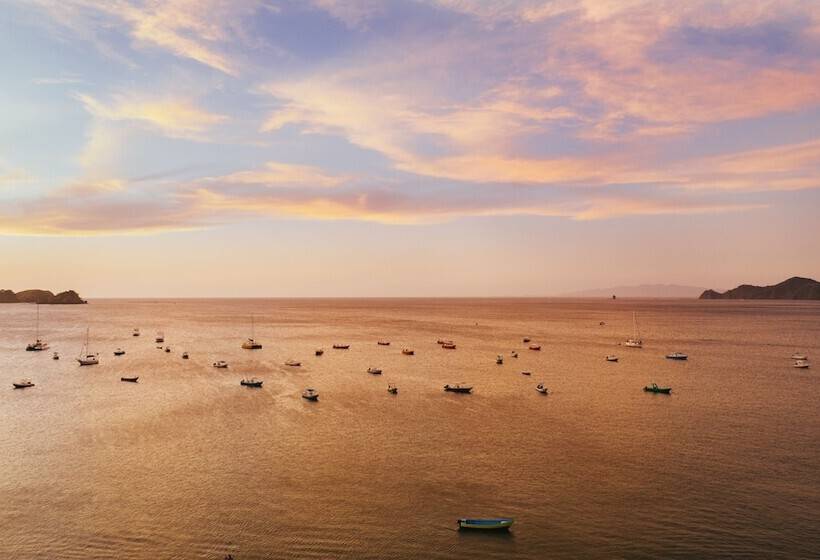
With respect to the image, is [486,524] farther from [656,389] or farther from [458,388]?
[656,389]

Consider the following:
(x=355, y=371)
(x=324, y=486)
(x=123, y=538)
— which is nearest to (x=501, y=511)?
(x=324, y=486)

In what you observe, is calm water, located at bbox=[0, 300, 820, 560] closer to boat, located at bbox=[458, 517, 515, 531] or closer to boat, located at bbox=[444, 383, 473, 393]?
boat, located at bbox=[458, 517, 515, 531]

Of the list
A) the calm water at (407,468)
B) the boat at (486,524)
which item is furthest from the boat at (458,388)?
the boat at (486,524)

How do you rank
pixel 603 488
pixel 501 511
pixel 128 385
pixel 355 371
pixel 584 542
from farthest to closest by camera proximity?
pixel 355 371 → pixel 128 385 → pixel 603 488 → pixel 501 511 → pixel 584 542

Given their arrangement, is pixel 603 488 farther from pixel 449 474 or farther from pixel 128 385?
pixel 128 385

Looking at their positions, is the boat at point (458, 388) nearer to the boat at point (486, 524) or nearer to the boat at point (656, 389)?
the boat at point (656, 389)

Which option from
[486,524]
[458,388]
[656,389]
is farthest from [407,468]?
[656,389]
